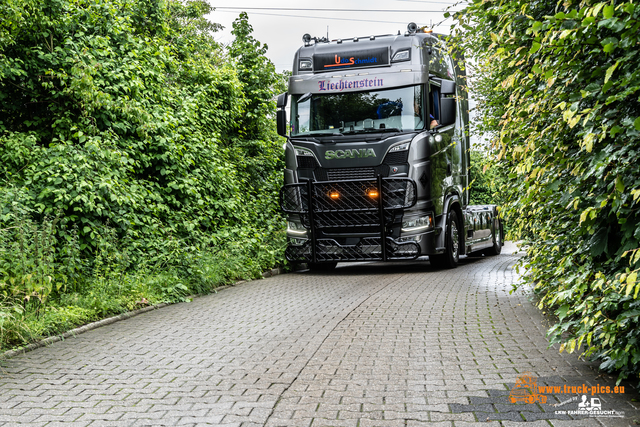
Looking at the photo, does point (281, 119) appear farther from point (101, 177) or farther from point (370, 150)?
point (101, 177)

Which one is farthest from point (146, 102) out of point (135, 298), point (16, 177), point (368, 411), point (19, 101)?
point (368, 411)

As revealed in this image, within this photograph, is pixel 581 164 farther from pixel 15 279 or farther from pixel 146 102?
pixel 146 102

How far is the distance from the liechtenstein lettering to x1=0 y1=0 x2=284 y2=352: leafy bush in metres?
2.67

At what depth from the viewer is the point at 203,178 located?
13.0 m

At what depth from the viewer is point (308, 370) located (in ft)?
18.4

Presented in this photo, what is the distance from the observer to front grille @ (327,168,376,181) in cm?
1311

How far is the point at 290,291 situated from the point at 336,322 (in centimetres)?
343

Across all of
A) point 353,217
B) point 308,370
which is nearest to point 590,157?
point 308,370

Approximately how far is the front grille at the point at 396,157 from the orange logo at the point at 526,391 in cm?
801

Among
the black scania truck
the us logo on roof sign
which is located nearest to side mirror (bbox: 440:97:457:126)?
the black scania truck

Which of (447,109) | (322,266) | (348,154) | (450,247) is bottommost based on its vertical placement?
(322,266)

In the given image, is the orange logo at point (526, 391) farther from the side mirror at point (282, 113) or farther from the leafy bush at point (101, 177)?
the side mirror at point (282, 113)

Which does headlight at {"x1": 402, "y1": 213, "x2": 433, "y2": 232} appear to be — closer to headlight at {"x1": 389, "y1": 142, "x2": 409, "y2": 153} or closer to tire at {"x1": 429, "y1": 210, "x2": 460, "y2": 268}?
tire at {"x1": 429, "y1": 210, "x2": 460, "y2": 268}

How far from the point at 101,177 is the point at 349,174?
5474 millimetres
